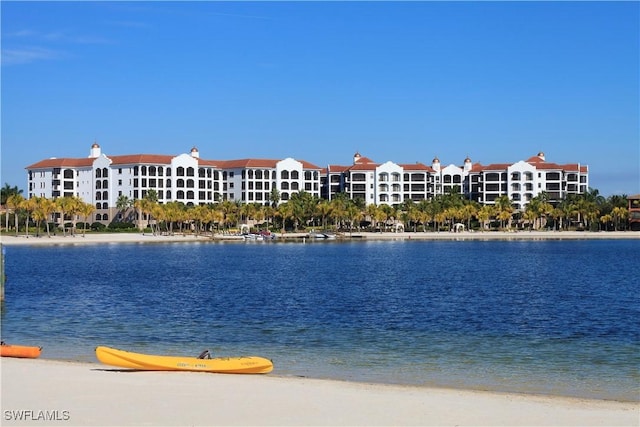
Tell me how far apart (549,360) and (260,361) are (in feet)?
32.5

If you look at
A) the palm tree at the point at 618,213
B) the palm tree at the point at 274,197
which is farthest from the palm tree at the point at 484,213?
the palm tree at the point at 274,197

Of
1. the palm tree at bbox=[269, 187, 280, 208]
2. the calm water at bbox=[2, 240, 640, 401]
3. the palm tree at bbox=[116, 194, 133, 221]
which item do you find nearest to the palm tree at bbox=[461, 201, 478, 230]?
the palm tree at bbox=[269, 187, 280, 208]

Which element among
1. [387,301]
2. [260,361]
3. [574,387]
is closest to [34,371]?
[260,361]

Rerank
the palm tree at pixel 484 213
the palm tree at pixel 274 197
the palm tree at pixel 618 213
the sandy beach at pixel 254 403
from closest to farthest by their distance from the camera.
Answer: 1. the sandy beach at pixel 254 403
2. the palm tree at pixel 618 213
3. the palm tree at pixel 484 213
4. the palm tree at pixel 274 197

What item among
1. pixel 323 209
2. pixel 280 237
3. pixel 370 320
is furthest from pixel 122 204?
pixel 370 320

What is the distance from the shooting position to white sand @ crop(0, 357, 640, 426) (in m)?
16.3

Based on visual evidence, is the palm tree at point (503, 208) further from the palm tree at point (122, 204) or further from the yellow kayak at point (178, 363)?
the yellow kayak at point (178, 363)

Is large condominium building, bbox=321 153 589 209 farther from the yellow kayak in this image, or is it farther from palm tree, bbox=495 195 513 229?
the yellow kayak

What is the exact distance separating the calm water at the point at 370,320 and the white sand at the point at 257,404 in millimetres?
2807

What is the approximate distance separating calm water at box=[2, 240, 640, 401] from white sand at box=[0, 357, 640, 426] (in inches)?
111

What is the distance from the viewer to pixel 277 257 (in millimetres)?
96312

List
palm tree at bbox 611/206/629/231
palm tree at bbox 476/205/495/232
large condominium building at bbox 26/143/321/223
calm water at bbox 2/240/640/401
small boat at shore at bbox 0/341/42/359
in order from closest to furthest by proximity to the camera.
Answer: calm water at bbox 2/240/640/401
small boat at shore at bbox 0/341/42/359
palm tree at bbox 611/206/629/231
large condominium building at bbox 26/143/321/223
palm tree at bbox 476/205/495/232

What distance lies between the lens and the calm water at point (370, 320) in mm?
24609

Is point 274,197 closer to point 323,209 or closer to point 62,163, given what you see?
point 323,209
